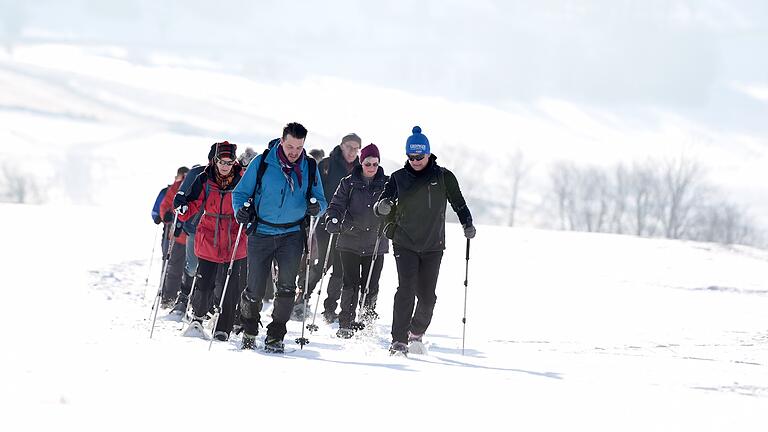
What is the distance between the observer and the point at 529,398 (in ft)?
22.5

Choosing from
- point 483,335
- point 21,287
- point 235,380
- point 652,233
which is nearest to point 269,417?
point 235,380

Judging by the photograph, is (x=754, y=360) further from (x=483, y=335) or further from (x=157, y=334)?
(x=157, y=334)

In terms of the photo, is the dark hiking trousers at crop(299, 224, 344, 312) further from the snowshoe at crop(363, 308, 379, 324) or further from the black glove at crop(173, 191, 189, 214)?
the black glove at crop(173, 191, 189, 214)

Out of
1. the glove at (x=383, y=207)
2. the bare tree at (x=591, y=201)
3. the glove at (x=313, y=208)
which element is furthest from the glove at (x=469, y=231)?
the bare tree at (x=591, y=201)

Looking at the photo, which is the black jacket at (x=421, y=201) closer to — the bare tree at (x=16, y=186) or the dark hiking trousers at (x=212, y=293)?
the dark hiking trousers at (x=212, y=293)

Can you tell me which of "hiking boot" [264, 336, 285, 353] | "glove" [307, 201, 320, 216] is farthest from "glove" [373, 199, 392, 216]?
"hiking boot" [264, 336, 285, 353]

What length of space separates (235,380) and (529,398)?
6.64 ft

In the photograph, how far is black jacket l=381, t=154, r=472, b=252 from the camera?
9.87m

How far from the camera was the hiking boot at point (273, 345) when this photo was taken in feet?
30.1

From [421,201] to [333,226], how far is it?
3.87ft

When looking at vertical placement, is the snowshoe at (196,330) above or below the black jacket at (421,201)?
below

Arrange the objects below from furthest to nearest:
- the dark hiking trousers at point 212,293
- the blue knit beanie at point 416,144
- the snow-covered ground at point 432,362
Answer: the dark hiking trousers at point 212,293, the blue knit beanie at point 416,144, the snow-covered ground at point 432,362

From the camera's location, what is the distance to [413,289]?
32.8ft

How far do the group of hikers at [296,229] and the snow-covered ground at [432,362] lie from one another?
43cm
